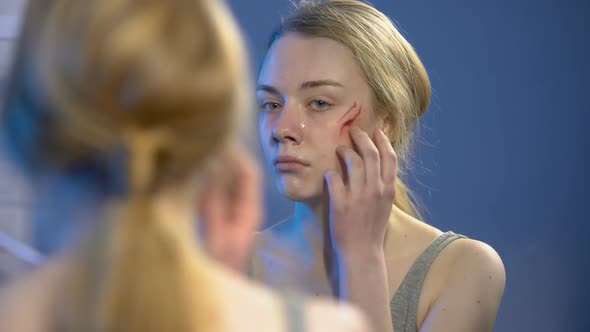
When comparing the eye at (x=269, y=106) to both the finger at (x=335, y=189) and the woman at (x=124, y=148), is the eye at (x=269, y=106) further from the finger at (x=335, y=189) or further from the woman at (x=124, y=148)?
the woman at (x=124, y=148)

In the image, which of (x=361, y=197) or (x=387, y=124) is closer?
(x=361, y=197)

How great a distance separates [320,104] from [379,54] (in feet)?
0.44

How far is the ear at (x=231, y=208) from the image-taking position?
22.4 inches

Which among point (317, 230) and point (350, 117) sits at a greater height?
point (350, 117)

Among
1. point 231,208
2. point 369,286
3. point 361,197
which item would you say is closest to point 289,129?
point 361,197

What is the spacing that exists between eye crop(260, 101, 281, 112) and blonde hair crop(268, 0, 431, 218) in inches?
5.0

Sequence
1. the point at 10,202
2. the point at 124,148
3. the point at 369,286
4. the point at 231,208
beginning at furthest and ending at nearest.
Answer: the point at 10,202, the point at 369,286, the point at 231,208, the point at 124,148

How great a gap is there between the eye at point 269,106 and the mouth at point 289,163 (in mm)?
90

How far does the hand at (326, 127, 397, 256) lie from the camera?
3.90 feet

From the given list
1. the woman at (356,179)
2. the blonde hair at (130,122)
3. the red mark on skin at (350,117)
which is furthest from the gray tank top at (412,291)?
the blonde hair at (130,122)

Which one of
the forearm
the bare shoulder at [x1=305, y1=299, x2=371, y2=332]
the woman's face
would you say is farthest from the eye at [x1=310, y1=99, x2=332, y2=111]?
the bare shoulder at [x1=305, y1=299, x2=371, y2=332]

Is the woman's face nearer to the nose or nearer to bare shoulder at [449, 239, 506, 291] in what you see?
the nose

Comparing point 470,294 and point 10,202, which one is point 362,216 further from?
point 10,202

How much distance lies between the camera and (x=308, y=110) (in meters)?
1.23
